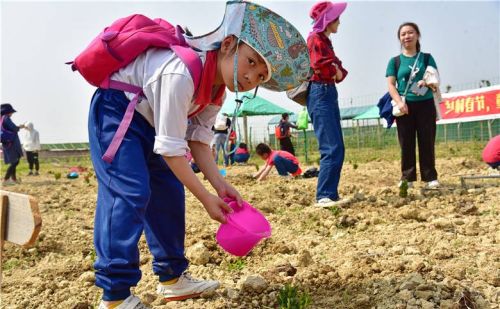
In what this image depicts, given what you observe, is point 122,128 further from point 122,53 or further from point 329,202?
point 329,202

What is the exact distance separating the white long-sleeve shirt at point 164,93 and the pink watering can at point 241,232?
0.39 metres

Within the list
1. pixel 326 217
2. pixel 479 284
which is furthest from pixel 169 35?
pixel 326 217

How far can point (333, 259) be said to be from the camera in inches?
109

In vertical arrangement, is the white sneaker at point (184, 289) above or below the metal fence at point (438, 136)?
above

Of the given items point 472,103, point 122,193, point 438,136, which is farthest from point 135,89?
point 438,136

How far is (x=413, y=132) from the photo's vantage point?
5.11 metres

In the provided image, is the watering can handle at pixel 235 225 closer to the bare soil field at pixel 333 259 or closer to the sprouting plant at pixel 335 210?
the bare soil field at pixel 333 259

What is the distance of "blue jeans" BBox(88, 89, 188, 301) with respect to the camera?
1.84 m

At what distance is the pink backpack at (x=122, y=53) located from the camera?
193 cm

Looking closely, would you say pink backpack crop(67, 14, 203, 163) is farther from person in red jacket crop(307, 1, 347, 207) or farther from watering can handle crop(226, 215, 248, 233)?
person in red jacket crop(307, 1, 347, 207)

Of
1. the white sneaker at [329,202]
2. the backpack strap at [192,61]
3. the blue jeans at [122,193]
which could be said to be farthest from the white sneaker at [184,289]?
the white sneaker at [329,202]

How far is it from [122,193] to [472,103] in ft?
42.2

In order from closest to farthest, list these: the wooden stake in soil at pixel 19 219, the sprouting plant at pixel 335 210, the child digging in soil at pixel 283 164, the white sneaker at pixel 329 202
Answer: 1. the wooden stake in soil at pixel 19 219
2. the sprouting plant at pixel 335 210
3. the white sneaker at pixel 329 202
4. the child digging in soil at pixel 283 164

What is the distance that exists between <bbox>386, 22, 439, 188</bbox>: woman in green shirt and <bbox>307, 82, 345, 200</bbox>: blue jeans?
101 centimetres
